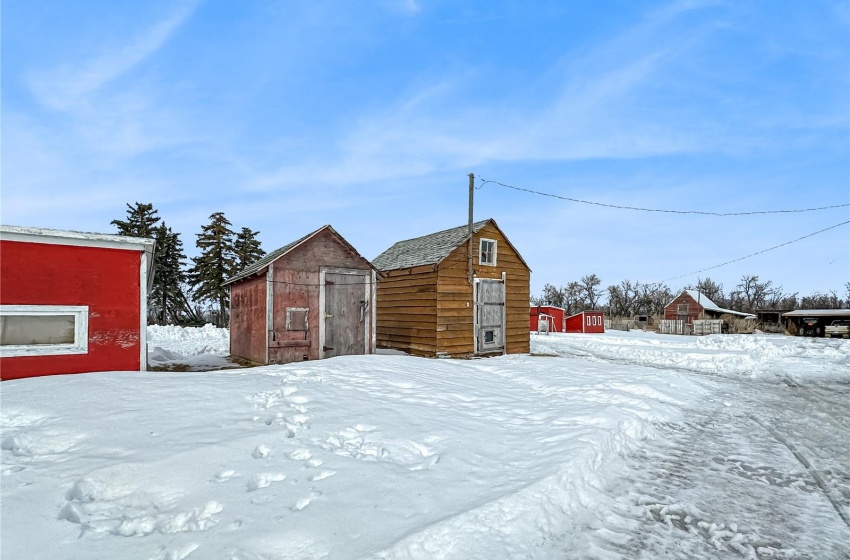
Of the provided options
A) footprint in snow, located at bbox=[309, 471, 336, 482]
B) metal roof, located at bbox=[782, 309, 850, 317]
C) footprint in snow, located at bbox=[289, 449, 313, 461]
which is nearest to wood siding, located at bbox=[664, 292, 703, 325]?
metal roof, located at bbox=[782, 309, 850, 317]

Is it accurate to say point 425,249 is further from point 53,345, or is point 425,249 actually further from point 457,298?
point 53,345

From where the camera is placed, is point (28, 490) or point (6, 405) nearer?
point (28, 490)

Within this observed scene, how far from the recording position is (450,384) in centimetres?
921

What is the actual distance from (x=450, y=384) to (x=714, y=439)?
15.3 feet

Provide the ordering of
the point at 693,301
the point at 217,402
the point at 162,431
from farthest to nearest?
1. the point at 693,301
2. the point at 217,402
3. the point at 162,431

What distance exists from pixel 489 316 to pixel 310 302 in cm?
725

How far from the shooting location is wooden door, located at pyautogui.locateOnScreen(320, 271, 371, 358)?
13.2m

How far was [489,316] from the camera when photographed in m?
17.1

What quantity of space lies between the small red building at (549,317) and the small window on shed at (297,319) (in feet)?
114

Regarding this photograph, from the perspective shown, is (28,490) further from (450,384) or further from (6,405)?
(450,384)

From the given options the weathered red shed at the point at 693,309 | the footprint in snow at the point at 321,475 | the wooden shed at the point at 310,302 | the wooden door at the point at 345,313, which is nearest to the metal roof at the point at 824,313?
the weathered red shed at the point at 693,309

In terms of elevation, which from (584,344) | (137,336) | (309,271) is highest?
(309,271)

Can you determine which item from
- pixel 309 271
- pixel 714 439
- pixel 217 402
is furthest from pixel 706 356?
pixel 217 402

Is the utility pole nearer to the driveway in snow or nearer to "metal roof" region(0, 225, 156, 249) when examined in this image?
→ the driveway in snow
